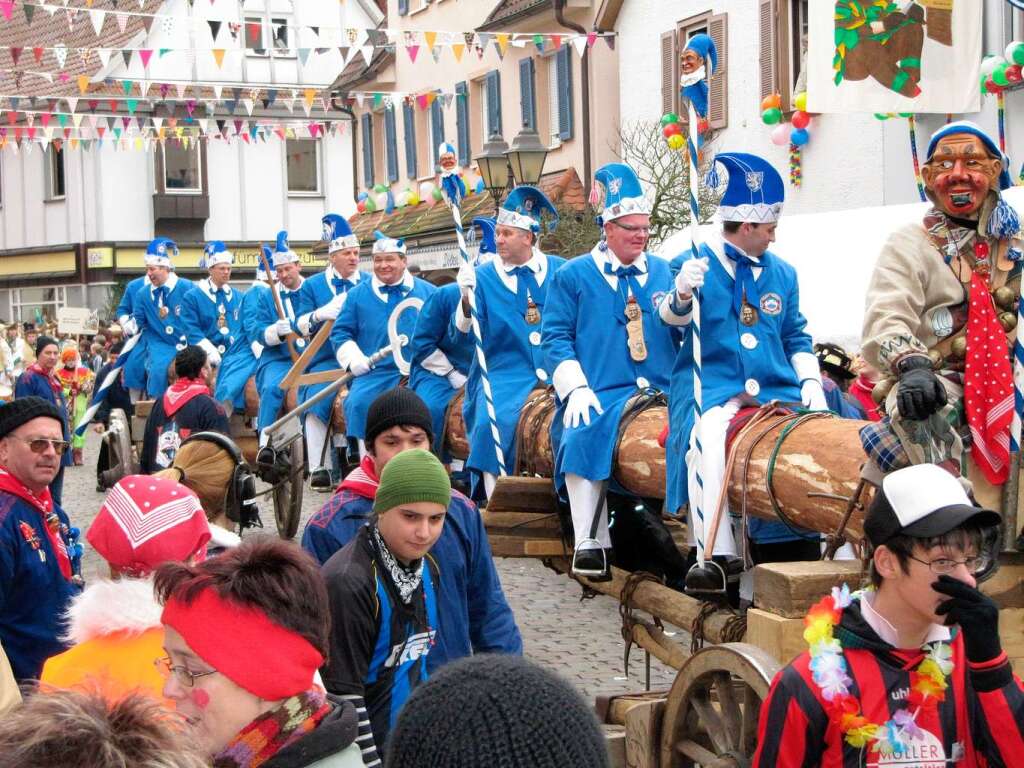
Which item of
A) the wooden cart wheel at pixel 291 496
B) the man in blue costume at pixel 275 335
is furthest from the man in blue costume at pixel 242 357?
the wooden cart wheel at pixel 291 496

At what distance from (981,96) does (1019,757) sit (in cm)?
1038

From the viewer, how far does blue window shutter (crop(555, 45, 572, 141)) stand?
82.3 ft

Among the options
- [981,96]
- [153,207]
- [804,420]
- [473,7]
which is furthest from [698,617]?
[153,207]

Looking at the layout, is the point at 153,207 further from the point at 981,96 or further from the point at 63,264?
the point at 981,96

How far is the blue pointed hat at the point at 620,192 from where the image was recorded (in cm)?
708

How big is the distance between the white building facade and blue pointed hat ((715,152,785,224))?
3497 centimetres

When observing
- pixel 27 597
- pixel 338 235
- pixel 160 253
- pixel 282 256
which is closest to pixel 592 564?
pixel 27 597

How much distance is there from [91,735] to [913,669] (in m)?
1.96

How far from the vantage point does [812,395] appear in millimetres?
6273

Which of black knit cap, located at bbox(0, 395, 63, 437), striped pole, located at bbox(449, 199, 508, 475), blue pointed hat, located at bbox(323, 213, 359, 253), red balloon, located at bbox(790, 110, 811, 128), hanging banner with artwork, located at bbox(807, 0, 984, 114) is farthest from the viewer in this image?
red balloon, located at bbox(790, 110, 811, 128)

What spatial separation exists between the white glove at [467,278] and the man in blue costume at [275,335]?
355cm

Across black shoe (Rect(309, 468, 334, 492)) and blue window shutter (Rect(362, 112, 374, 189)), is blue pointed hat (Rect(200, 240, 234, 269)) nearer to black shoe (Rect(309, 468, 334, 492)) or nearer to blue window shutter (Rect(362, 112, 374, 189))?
black shoe (Rect(309, 468, 334, 492))

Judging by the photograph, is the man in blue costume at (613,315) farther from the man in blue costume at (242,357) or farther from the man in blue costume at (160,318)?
the man in blue costume at (160,318)

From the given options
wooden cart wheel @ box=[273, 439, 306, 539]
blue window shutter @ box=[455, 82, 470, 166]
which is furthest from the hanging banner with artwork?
blue window shutter @ box=[455, 82, 470, 166]
